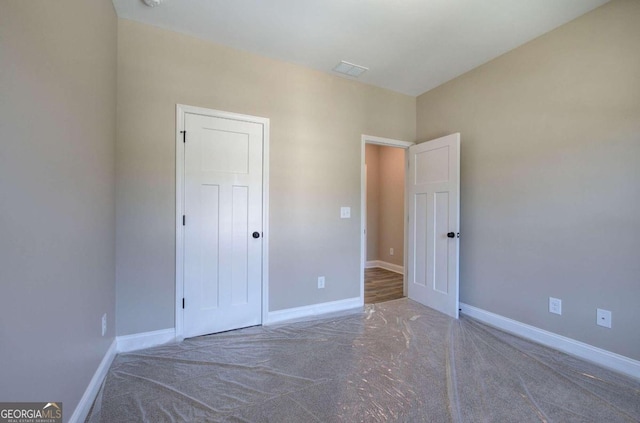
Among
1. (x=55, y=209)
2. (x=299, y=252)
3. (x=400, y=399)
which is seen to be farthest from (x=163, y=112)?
(x=400, y=399)

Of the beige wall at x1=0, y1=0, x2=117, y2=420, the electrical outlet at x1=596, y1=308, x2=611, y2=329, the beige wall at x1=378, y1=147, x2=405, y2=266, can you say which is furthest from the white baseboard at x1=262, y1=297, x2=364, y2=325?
the beige wall at x1=378, y1=147, x2=405, y2=266

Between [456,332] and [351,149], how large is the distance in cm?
219

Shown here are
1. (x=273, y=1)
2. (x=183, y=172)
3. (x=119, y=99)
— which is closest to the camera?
(x=273, y=1)

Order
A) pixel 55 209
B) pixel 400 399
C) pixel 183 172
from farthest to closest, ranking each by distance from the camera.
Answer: pixel 183 172, pixel 400 399, pixel 55 209

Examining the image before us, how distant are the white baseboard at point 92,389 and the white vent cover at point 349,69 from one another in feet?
10.6

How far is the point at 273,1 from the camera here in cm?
200

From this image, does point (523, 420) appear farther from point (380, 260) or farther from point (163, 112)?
point (380, 260)

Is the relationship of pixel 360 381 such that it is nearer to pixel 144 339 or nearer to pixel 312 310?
pixel 312 310

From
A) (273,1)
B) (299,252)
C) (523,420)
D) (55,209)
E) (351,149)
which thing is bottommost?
(523,420)

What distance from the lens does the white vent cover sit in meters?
2.84

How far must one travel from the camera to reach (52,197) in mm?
1161

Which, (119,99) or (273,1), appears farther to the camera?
(119,99)

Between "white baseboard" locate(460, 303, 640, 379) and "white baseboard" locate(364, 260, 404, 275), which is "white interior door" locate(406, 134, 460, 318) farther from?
"white baseboard" locate(364, 260, 404, 275)

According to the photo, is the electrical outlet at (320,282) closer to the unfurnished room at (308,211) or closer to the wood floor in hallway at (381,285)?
the unfurnished room at (308,211)
